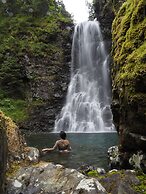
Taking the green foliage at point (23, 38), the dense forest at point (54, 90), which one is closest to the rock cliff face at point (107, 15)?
the dense forest at point (54, 90)

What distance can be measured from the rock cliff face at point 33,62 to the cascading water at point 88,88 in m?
1.01

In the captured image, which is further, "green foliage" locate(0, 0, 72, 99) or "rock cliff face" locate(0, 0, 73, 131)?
"green foliage" locate(0, 0, 72, 99)

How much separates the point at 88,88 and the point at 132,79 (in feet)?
89.2

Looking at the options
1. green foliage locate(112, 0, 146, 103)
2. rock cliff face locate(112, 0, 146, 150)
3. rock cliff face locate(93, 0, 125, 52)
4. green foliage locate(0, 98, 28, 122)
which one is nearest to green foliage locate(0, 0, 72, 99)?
green foliage locate(0, 98, 28, 122)

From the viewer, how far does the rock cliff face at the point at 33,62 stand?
34.7m

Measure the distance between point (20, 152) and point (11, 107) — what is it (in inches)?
1115

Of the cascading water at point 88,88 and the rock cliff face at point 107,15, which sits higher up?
the rock cliff face at point 107,15

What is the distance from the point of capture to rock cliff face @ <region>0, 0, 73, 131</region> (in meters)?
34.7

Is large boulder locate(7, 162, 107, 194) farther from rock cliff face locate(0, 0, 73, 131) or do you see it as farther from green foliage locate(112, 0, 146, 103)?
rock cliff face locate(0, 0, 73, 131)

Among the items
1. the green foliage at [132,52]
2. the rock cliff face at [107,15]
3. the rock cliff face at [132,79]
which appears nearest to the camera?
the rock cliff face at [132,79]

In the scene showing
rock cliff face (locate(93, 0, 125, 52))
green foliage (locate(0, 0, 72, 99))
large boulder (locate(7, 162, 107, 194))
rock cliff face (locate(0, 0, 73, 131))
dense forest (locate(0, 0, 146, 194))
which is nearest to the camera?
large boulder (locate(7, 162, 107, 194))

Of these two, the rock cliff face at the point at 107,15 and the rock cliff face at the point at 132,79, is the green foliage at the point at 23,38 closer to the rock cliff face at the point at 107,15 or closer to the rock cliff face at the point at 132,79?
the rock cliff face at the point at 107,15

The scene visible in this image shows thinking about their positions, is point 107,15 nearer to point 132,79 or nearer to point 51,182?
point 132,79

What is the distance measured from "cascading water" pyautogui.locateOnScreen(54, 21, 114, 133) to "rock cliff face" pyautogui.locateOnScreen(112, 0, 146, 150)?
19.8 meters
